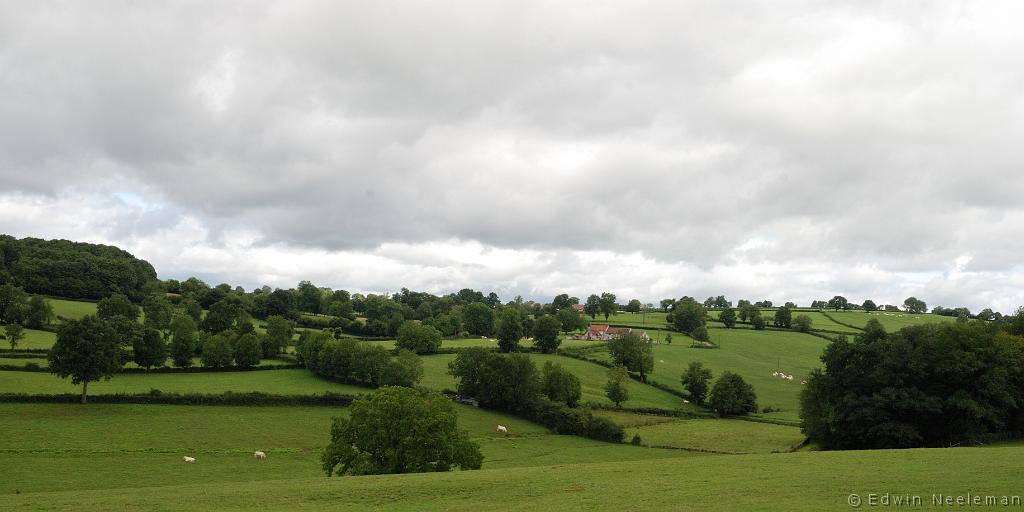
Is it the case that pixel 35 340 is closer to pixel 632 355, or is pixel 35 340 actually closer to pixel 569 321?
pixel 632 355

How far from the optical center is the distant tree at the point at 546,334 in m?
126

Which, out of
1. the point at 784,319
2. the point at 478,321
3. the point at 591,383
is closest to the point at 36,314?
the point at 478,321

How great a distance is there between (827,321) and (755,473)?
Result: 172m

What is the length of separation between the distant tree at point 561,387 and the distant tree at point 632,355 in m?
24.6


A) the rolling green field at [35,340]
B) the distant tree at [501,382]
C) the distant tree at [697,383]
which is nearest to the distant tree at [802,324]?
the distant tree at [697,383]

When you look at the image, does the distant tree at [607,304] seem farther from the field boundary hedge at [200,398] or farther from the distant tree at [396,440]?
the distant tree at [396,440]

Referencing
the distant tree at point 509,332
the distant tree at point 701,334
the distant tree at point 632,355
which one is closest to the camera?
the distant tree at point 632,355

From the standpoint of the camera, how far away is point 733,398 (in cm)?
9181

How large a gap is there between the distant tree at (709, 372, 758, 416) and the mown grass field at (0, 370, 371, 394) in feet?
171

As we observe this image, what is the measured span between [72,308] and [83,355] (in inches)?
2878

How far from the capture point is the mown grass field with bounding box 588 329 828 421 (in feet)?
342

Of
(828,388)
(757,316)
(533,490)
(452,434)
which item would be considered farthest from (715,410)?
(757,316)

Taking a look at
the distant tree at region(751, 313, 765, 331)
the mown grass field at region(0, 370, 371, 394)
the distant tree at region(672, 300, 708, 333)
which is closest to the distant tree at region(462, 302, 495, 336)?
the distant tree at region(672, 300, 708, 333)

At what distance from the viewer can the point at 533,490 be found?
2756 centimetres
